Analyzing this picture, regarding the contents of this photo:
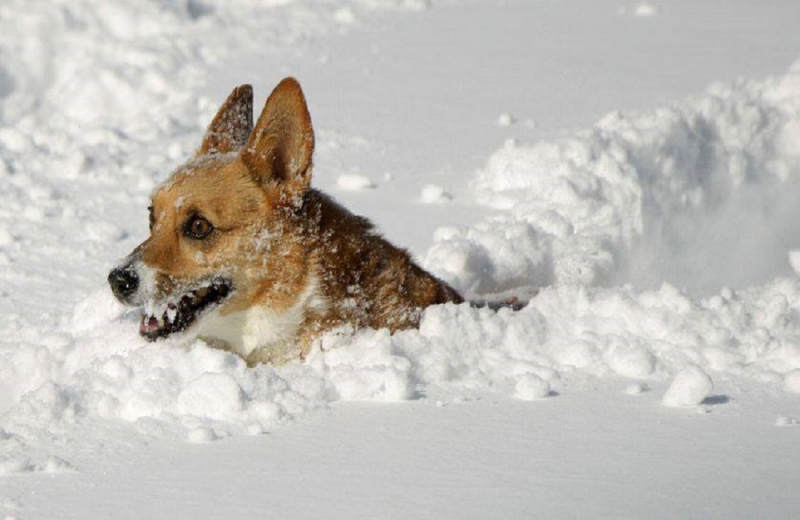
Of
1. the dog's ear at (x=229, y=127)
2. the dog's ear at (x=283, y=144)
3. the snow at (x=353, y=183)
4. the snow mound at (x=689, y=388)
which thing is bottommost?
the snow mound at (x=689, y=388)

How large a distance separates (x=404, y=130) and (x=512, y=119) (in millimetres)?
692

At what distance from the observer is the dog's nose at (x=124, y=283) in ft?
15.5

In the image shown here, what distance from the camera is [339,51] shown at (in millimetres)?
9914

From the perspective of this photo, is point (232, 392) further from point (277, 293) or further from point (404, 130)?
point (404, 130)

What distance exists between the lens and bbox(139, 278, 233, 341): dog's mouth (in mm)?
4785

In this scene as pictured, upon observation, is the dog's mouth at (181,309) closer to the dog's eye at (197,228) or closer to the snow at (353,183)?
the dog's eye at (197,228)

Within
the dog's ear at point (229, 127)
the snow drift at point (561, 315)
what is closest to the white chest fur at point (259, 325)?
the snow drift at point (561, 315)

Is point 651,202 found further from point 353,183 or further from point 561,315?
point 561,315

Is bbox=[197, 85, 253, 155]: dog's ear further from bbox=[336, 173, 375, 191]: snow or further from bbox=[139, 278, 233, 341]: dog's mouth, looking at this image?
bbox=[336, 173, 375, 191]: snow

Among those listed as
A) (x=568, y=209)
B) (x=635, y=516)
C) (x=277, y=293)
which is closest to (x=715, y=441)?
(x=635, y=516)

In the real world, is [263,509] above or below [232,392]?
below

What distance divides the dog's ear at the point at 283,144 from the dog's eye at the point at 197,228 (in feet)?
0.80

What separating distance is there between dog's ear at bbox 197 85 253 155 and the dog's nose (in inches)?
31.7

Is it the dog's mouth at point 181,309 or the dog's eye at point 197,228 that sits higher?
the dog's eye at point 197,228
